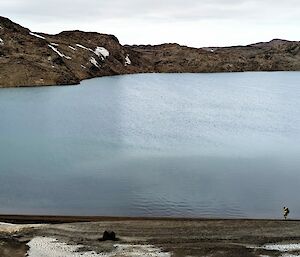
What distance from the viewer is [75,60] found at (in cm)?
13050

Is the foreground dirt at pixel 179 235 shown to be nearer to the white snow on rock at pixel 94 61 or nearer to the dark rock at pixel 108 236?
the dark rock at pixel 108 236

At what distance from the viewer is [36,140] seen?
4622cm

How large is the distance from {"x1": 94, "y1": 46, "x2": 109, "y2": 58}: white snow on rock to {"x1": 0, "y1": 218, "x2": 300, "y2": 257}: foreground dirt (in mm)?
129613

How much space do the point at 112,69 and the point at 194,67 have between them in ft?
167

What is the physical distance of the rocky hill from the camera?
345 feet

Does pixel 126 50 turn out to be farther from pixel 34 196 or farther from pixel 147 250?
pixel 147 250

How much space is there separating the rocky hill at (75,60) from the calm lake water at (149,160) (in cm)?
3376

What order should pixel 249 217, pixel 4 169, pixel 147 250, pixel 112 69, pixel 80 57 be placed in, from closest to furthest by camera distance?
1. pixel 147 250
2. pixel 249 217
3. pixel 4 169
4. pixel 80 57
5. pixel 112 69

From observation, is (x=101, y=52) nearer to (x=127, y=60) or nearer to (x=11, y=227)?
(x=127, y=60)

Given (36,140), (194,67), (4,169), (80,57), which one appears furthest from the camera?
(194,67)

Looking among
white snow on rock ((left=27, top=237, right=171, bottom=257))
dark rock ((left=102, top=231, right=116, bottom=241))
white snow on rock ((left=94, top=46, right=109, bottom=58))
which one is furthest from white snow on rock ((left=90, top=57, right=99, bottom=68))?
white snow on rock ((left=27, top=237, right=171, bottom=257))

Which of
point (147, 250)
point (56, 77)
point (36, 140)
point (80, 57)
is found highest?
point (80, 57)

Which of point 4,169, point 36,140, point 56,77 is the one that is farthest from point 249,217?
point 56,77

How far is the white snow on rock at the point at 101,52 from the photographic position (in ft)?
490
